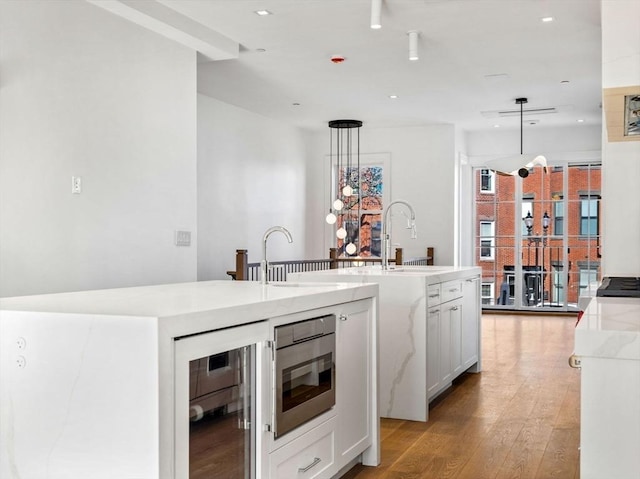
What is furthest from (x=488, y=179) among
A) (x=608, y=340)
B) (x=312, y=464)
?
(x=608, y=340)

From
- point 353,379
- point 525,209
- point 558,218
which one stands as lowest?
point 353,379

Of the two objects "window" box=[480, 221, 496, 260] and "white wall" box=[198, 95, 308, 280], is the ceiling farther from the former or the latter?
"window" box=[480, 221, 496, 260]

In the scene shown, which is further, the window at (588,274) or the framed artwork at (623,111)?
the window at (588,274)

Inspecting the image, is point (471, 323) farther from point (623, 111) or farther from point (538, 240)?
point (538, 240)

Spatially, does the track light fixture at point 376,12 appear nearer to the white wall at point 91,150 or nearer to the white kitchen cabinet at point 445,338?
the white wall at point 91,150

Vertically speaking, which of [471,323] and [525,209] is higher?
[525,209]

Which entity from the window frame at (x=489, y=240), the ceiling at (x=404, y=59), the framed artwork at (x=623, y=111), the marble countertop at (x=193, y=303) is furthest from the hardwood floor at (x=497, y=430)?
the window frame at (x=489, y=240)

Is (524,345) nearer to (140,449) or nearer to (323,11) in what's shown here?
(323,11)

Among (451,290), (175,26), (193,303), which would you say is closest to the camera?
(193,303)

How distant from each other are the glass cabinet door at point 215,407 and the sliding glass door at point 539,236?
916 centimetres

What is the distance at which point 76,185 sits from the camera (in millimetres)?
4352

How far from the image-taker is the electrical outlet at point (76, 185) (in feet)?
14.2

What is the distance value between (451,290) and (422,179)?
5.39 metres

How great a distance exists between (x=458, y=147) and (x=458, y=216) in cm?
106
